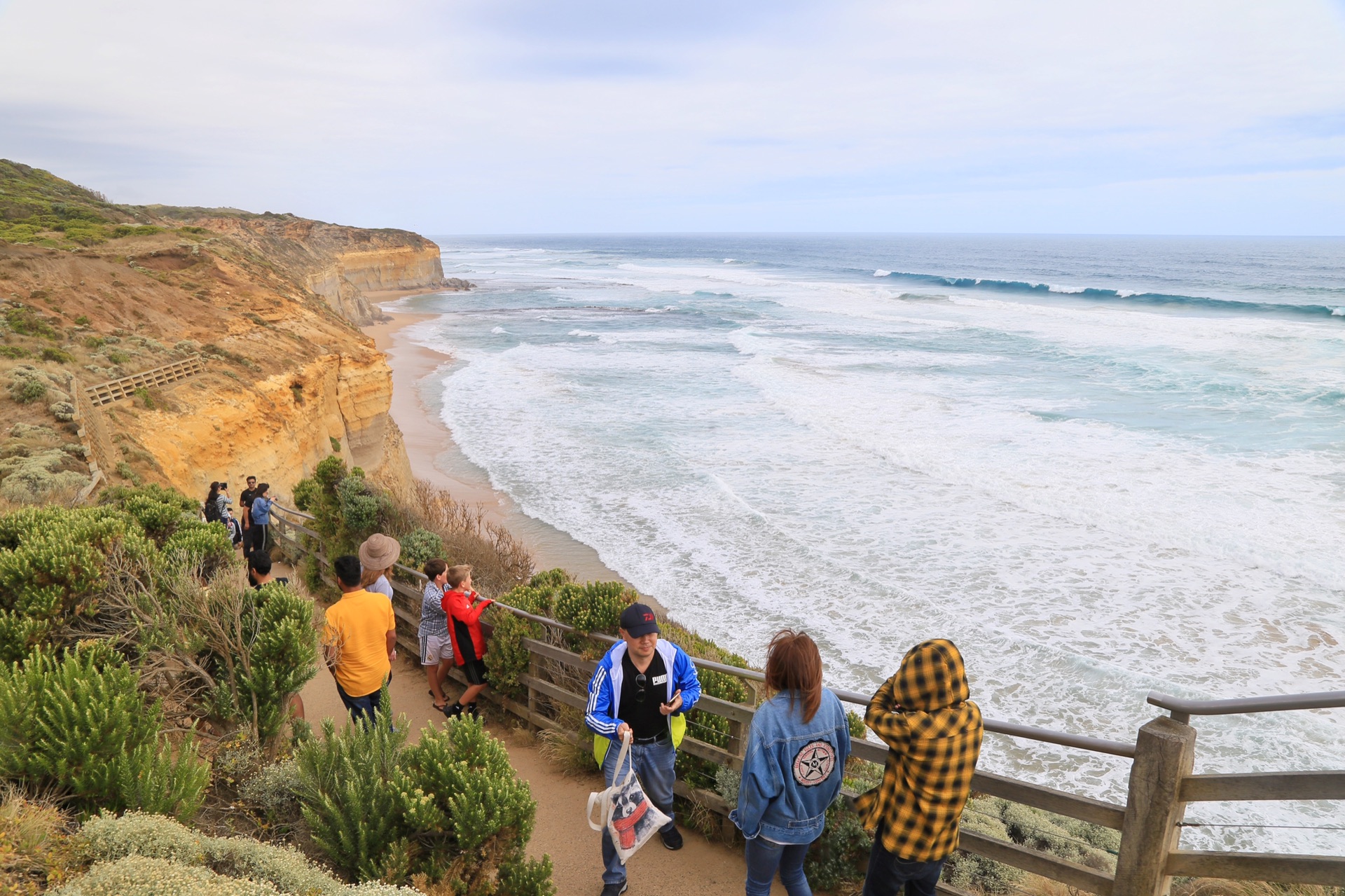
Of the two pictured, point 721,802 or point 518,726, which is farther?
point 518,726

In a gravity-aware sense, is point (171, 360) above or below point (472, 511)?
above

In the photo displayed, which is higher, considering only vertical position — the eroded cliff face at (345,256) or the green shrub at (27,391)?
the eroded cliff face at (345,256)

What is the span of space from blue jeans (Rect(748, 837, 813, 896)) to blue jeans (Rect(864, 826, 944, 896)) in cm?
31

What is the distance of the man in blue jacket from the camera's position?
403 cm

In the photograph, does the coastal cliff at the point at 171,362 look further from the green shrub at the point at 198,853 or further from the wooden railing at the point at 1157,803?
the wooden railing at the point at 1157,803

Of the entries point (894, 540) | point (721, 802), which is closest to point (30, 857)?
point (721, 802)

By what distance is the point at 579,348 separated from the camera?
43.5 m

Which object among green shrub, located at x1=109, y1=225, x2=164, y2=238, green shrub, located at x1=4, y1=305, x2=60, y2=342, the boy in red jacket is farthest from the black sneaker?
green shrub, located at x1=109, y1=225, x2=164, y2=238

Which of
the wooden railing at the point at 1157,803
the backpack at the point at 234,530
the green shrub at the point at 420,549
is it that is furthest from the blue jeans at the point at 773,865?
the backpack at the point at 234,530

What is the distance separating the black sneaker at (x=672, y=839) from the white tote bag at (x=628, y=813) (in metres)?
0.94

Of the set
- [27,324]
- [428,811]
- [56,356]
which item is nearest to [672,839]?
[428,811]

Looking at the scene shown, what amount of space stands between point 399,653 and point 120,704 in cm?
512

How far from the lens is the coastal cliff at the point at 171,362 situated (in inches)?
463

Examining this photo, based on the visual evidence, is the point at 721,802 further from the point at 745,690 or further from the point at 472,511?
the point at 472,511
